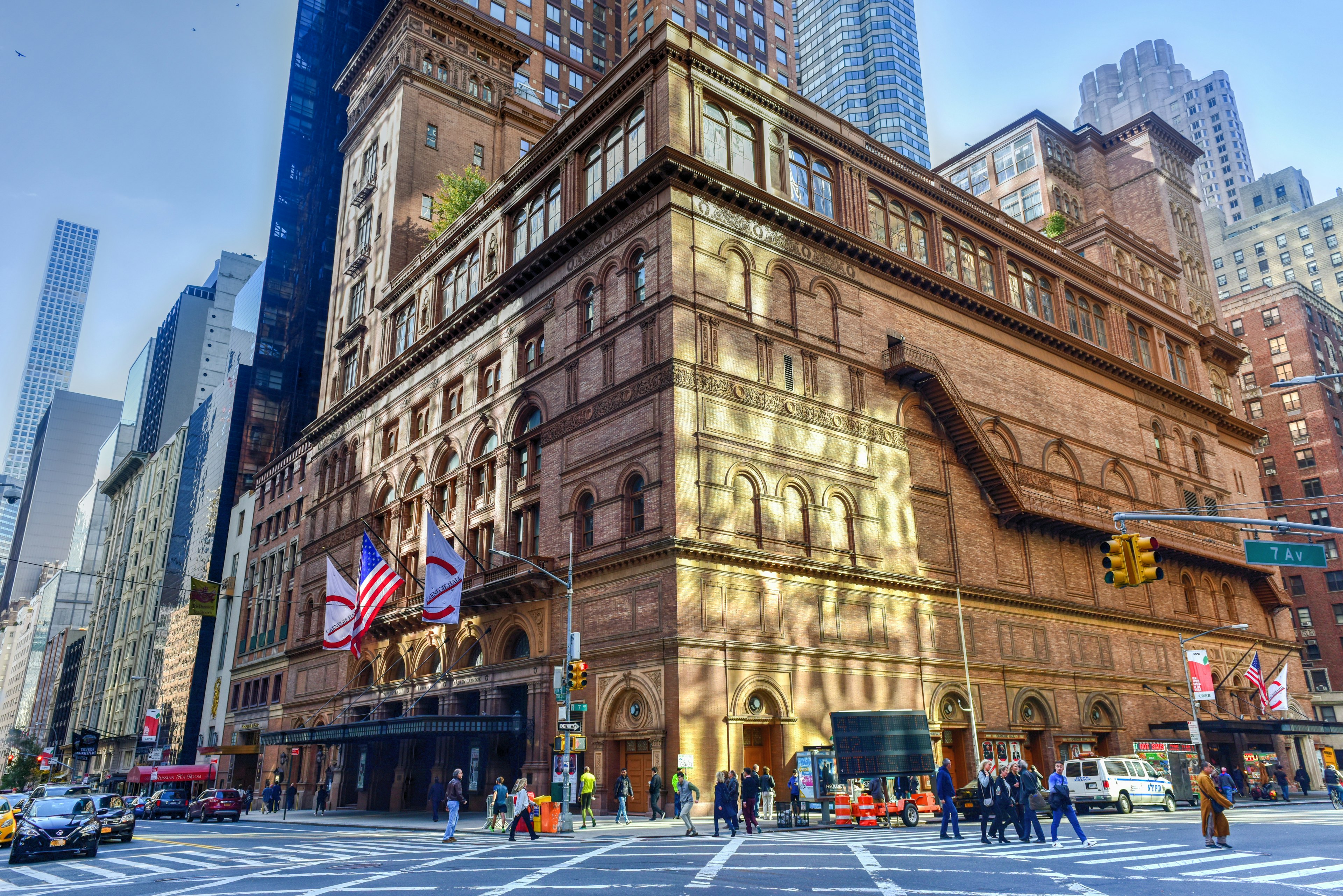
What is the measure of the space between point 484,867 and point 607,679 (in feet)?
54.1

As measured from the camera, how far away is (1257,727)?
48.2 meters

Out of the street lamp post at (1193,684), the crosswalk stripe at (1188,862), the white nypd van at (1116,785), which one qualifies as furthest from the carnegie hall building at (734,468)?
the crosswalk stripe at (1188,862)

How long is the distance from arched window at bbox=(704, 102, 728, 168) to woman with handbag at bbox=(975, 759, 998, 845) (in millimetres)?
26165

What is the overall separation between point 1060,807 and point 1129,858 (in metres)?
3.31

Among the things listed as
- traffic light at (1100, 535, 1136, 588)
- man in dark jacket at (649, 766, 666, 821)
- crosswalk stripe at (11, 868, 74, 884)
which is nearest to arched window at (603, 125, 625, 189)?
man in dark jacket at (649, 766, 666, 821)

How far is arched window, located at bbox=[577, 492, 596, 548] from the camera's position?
1497 inches

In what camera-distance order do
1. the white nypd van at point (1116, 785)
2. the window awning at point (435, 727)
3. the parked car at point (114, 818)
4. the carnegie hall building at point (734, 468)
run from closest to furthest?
1. the parked car at point (114, 818)
2. the white nypd van at point (1116, 785)
3. the carnegie hall building at point (734, 468)
4. the window awning at point (435, 727)

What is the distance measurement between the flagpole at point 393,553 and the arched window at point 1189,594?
1710 inches

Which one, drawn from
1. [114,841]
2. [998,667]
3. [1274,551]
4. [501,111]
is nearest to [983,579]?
[998,667]

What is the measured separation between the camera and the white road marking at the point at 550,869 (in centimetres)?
1464

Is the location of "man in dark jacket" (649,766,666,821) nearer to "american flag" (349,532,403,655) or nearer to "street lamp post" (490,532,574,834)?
"street lamp post" (490,532,574,834)

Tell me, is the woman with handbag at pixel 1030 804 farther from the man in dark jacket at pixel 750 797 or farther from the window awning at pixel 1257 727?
the window awning at pixel 1257 727

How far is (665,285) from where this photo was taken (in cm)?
3700

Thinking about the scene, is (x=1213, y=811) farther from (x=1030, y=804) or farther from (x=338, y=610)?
(x=338, y=610)
